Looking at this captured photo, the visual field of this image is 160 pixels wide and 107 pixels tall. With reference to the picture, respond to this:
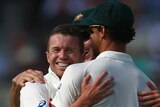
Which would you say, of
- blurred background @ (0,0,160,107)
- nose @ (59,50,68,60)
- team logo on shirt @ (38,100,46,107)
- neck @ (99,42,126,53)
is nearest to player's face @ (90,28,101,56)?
neck @ (99,42,126,53)

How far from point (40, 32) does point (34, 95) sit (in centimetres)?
476

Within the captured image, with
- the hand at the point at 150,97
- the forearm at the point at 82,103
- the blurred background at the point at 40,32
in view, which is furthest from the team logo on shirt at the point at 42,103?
the blurred background at the point at 40,32

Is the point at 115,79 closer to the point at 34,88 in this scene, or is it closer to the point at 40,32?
Answer: the point at 34,88

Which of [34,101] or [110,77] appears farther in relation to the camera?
[34,101]

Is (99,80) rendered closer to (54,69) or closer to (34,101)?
(34,101)

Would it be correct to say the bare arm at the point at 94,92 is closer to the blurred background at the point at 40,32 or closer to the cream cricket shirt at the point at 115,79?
the cream cricket shirt at the point at 115,79

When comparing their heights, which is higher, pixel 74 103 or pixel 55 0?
pixel 55 0

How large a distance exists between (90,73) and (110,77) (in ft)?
0.39

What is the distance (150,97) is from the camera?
2980 millimetres

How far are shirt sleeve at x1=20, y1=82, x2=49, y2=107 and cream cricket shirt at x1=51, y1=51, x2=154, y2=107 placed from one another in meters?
0.47

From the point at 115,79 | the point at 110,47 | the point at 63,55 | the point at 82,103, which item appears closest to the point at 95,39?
the point at 110,47

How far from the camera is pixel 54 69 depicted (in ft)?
12.8

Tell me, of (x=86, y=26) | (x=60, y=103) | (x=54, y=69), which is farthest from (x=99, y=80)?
(x=54, y=69)

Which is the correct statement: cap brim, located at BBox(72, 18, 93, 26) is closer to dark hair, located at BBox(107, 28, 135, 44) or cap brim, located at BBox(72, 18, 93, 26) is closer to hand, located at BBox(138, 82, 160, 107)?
dark hair, located at BBox(107, 28, 135, 44)
